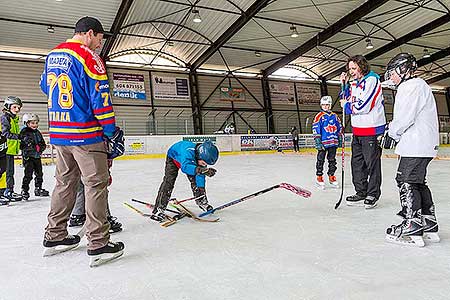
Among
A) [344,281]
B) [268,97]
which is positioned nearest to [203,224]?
[344,281]

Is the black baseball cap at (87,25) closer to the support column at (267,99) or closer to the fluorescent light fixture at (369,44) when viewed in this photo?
the fluorescent light fixture at (369,44)

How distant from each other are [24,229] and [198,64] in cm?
1729

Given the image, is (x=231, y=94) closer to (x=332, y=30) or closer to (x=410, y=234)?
(x=332, y=30)

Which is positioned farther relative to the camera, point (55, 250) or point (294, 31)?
point (294, 31)

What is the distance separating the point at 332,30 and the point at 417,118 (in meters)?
15.7

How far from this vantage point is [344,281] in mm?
1681

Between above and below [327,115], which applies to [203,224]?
below

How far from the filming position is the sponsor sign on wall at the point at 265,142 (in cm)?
1827

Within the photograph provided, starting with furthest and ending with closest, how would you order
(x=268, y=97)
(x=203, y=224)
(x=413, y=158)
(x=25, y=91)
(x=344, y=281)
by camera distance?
(x=268, y=97)
(x=25, y=91)
(x=203, y=224)
(x=413, y=158)
(x=344, y=281)

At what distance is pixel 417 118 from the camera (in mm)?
2209

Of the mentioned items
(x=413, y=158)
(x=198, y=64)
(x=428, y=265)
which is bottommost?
(x=428, y=265)

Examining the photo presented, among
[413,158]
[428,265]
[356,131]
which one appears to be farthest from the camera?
[356,131]

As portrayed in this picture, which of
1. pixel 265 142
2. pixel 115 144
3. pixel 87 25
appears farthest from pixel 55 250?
pixel 265 142

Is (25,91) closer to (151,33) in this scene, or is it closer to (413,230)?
(151,33)
